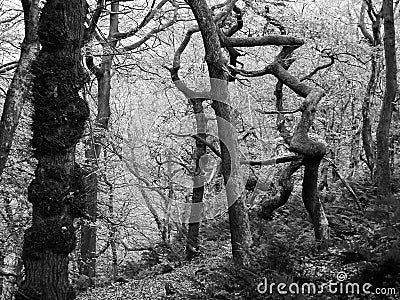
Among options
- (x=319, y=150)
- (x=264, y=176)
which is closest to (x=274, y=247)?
(x=319, y=150)

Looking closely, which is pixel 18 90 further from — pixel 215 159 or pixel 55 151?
pixel 215 159

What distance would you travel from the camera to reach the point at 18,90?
5613 mm

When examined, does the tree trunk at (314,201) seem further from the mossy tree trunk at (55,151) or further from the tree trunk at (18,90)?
the tree trunk at (18,90)

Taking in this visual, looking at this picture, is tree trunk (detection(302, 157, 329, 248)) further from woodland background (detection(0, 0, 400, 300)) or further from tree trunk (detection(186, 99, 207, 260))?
tree trunk (detection(186, 99, 207, 260))

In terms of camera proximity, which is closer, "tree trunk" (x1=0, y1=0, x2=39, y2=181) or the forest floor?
the forest floor

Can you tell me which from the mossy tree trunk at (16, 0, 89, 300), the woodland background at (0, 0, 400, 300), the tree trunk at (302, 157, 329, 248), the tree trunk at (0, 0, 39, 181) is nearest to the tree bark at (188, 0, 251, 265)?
the woodland background at (0, 0, 400, 300)

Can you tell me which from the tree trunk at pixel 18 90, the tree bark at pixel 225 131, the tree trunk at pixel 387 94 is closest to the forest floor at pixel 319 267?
the tree bark at pixel 225 131

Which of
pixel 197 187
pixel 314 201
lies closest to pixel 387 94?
pixel 314 201

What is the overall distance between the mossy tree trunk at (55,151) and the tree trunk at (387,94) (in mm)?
6162

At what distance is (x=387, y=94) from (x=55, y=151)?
268 inches

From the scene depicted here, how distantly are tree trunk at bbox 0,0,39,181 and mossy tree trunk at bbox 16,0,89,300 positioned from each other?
0.30m

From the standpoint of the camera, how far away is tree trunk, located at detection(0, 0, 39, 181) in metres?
5.54

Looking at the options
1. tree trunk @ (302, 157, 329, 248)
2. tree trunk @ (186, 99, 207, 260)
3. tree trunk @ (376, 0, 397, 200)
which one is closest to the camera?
tree trunk @ (302, 157, 329, 248)

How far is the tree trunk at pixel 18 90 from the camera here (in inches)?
218
